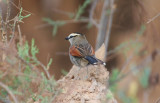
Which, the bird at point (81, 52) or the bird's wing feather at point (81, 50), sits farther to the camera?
the bird's wing feather at point (81, 50)

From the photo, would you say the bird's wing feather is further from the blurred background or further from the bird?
the blurred background

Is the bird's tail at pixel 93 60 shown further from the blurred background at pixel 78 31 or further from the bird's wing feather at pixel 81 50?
the blurred background at pixel 78 31

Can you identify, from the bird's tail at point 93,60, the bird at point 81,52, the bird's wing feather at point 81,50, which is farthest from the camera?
the bird's wing feather at point 81,50

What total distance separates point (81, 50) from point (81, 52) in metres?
0.06

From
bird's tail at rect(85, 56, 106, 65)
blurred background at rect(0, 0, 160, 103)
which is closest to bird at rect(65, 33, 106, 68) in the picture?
bird's tail at rect(85, 56, 106, 65)

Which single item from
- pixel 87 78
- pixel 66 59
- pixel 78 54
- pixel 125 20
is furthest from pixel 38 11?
pixel 87 78

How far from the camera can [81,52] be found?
17.9ft

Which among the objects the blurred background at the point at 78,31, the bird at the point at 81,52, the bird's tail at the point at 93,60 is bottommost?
the bird's tail at the point at 93,60

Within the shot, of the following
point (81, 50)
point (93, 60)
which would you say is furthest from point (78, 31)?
point (93, 60)

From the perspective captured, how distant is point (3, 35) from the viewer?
134 inches

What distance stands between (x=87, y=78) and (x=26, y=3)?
557cm

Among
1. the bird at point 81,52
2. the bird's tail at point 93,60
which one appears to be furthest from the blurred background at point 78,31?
the bird's tail at point 93,60

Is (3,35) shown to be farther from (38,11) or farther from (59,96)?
(38,11)

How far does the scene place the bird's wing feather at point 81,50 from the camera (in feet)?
17.5
